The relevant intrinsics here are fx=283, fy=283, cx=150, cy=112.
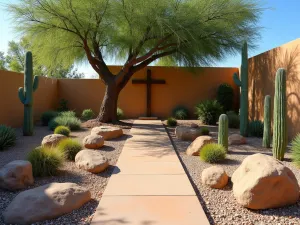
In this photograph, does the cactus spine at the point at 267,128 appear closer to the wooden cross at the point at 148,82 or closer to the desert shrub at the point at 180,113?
the desert shrub at the point at 180,113

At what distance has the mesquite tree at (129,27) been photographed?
9531 mm

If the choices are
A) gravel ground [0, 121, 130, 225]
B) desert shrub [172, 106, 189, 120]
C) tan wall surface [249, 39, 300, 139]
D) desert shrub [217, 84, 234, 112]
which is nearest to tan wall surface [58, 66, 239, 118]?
desert shrub [172, 106, 189, 120]

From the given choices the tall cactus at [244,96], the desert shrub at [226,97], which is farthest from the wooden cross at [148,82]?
the tall cactus at [244,96]

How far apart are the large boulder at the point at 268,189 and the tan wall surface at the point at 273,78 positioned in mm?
4794

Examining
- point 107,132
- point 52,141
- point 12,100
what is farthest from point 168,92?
point 52,141

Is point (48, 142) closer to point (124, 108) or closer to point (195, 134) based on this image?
point (195, 134)

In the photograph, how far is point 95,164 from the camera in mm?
5316

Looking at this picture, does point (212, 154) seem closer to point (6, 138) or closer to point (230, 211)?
point (230, 211)

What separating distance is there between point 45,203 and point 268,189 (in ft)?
9.77

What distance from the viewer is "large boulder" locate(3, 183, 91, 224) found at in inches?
136

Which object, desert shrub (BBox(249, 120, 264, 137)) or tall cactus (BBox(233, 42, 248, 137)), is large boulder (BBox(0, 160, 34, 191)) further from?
desert shrub (BBox(249, 120, 264, 137))

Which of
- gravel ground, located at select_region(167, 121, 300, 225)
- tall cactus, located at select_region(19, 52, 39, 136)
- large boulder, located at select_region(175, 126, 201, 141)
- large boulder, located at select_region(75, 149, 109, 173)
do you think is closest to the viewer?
gravel ground, located at select_region(167, 121, 300, 225)

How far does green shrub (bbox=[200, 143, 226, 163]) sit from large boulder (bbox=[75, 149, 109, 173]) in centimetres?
220

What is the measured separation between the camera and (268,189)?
3883mm
